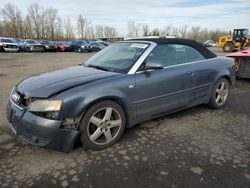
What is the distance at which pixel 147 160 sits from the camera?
9.02 feet

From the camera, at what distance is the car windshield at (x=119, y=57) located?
3375 millimetres

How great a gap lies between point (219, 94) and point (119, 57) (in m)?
2.45

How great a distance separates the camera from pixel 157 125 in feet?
12.5

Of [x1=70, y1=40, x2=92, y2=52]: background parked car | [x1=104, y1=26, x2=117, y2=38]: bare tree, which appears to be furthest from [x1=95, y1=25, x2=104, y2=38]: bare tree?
[x1=70, y1=40, x2=92, y2=52]: background parked car

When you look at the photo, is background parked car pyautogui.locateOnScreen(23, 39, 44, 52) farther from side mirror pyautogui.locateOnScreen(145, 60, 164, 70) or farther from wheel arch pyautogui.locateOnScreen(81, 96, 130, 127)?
wheel arch pyautogui.locateOnScreen(81, 96, 130, 127)

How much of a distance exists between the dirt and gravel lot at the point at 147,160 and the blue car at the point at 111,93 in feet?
0.82

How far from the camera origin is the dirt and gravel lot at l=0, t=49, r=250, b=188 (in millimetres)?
2365

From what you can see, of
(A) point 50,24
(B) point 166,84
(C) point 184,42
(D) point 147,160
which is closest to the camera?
(D) point 147,160

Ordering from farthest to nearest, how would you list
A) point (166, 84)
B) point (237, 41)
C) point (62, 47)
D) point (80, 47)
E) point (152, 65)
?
1. point (62, 47)
2. point (80, 47)
3. point (237, 41)
4. point (166, 84)
5. point (152, 65)

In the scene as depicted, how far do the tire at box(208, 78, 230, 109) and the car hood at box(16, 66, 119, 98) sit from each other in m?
2.51

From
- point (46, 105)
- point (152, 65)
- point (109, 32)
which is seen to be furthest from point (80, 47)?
point (109, 32)

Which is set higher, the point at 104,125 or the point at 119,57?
the point at 119,57

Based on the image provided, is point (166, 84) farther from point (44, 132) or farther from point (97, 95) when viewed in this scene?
point (44, 132)

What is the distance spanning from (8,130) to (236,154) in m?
3.56
